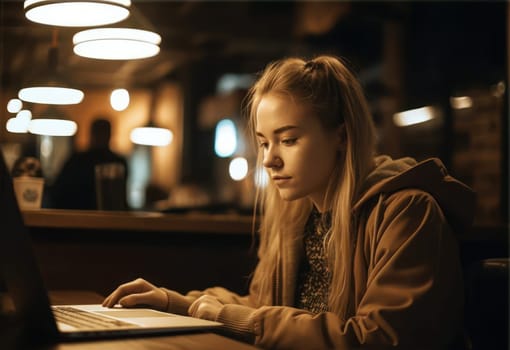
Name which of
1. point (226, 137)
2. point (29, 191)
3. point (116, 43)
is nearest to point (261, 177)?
point (116, 43)

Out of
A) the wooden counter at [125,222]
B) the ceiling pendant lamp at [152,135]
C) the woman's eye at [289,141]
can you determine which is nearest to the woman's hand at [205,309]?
the woman's eye at [289,141]

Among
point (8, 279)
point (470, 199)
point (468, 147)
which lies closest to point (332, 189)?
point (470, 199)

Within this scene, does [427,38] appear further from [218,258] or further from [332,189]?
[332,189]

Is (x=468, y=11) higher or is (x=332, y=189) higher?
(x=468, y=11)

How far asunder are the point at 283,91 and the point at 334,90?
0.48 ft

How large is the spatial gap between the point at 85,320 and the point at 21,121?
2400 mm

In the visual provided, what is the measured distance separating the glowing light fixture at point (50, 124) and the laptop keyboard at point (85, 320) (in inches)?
91.4

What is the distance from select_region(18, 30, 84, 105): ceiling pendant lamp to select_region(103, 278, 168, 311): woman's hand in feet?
4.77

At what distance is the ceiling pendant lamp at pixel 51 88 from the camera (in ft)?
9.53

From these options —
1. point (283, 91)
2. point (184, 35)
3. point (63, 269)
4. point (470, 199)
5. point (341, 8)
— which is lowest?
point (63, 269)

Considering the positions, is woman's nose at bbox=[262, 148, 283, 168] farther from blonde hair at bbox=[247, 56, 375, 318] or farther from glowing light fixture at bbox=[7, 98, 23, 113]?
glowing light fixture at bbox=[7, 98, 23, 113]

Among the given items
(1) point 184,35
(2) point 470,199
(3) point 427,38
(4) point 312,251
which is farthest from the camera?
(1) point 184,35

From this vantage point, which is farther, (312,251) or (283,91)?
(312,251)

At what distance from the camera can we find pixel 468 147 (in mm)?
6176
